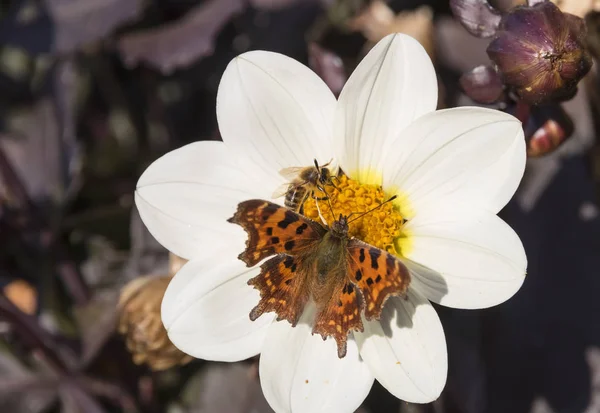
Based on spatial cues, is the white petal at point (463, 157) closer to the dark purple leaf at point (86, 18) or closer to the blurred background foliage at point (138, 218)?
the blurred background foliage at point (138, 218)

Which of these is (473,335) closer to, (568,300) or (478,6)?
(568,300)

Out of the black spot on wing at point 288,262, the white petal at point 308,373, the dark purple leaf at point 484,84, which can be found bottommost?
the white petal at point 308,373

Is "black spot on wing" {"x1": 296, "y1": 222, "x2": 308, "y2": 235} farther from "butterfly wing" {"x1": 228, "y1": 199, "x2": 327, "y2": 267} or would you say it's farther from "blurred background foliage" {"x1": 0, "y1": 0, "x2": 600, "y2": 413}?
"blurred background foliage" {"x1": 0, "y1": 0, "x2": 600, "y2": 413}

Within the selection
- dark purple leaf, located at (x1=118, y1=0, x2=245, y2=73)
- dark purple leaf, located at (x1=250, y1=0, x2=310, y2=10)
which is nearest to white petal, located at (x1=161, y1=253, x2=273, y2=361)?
dark purple leaf, located at (x1=118, y1=0, x2=245, y2=73)

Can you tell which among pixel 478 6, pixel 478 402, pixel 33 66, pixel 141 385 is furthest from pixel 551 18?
pixel 33 66

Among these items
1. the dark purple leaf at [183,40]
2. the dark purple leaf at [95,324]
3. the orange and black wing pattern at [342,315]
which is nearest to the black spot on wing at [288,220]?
the orange and black wing pattern at [342,315]
